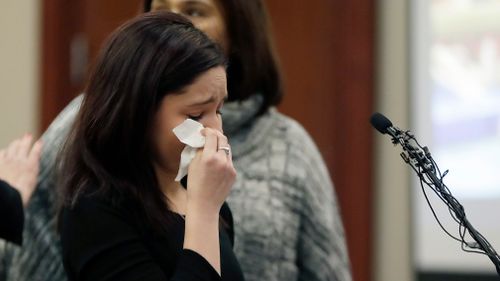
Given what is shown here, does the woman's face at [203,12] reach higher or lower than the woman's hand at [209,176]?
higher

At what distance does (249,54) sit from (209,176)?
71cm

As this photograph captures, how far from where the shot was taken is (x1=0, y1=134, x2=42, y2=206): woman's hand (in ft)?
6.45

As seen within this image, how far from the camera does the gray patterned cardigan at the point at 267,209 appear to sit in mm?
1996

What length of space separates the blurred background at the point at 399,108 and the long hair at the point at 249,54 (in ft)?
4.34

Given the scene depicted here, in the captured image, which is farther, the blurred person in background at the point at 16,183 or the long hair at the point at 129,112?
the blurred person in background at the point at 16,183

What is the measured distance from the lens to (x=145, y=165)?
5.03 feet

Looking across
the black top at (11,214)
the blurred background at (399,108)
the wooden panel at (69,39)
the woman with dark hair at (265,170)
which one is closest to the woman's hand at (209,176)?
the black top at (11,214)

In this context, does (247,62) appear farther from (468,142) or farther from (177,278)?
(468,142)

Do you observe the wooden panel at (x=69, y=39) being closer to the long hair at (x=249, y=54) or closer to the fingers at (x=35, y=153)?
the long hair at (x=249, y=54)

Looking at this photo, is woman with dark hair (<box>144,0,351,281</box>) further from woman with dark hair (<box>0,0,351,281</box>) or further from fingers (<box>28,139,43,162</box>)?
fingers (<box>28,139,43,162</box>)

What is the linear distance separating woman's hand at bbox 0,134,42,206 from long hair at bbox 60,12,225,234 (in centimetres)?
43

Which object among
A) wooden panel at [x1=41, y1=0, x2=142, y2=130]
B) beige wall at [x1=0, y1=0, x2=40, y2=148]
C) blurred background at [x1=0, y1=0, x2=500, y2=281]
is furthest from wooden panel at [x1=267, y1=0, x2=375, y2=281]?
beige wall at [x1=0, y1=0, x2=40, y2=148]

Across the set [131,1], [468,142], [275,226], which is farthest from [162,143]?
[131,1]

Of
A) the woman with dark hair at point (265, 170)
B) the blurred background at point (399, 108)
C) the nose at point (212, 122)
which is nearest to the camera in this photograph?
the nose at point (212, 122)
